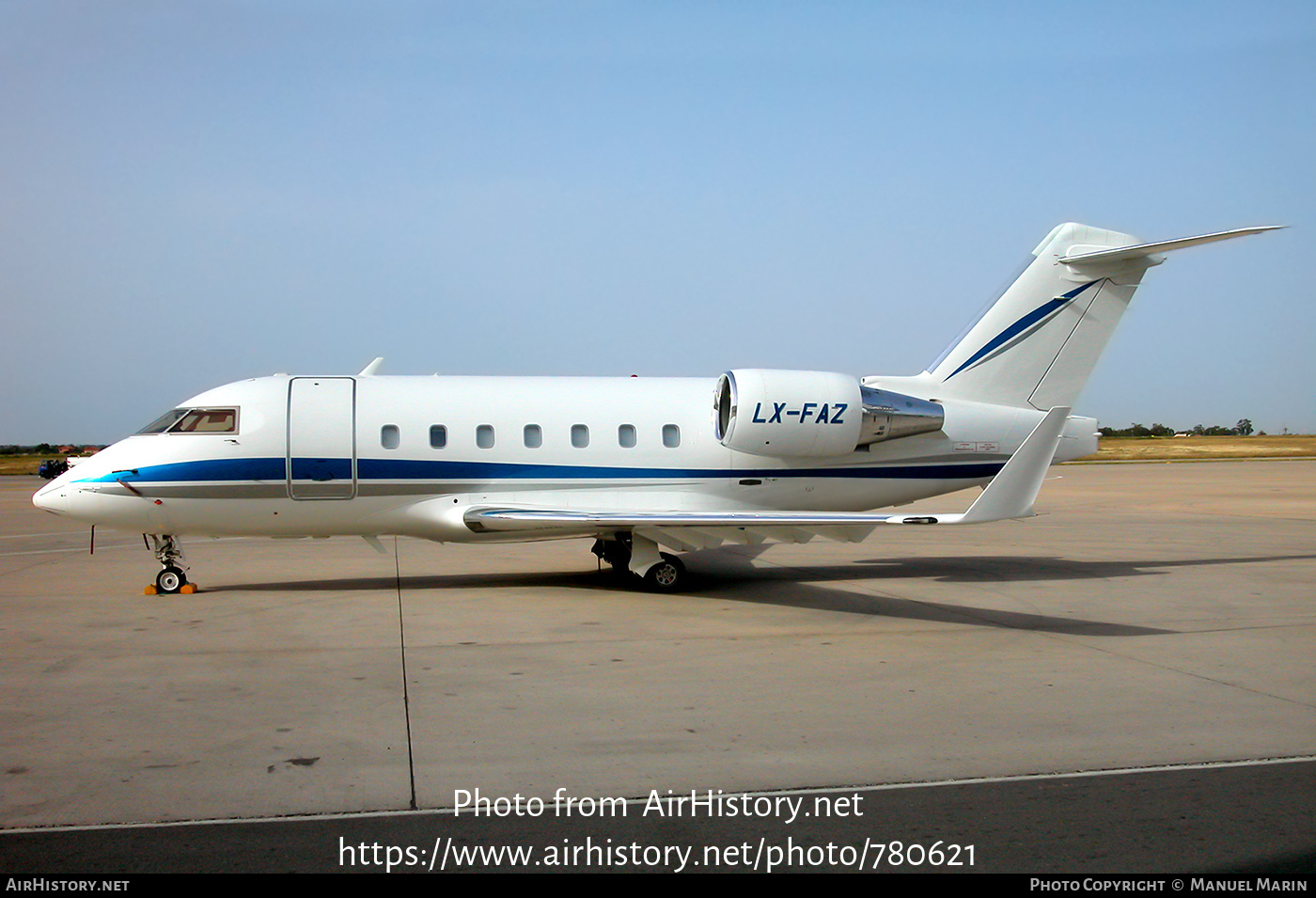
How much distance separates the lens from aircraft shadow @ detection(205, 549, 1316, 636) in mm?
12367

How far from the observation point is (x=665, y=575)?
14.6m

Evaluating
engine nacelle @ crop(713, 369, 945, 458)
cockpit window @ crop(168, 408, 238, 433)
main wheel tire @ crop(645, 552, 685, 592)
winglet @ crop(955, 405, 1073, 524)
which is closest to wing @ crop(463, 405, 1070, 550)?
winglet @ crop(955, 405, 1073, 524)

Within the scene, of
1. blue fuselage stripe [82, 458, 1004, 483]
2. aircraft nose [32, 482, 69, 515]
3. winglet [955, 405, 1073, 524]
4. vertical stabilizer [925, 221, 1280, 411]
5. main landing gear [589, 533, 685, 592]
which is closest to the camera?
winglet [955, 405, 1073, 524]

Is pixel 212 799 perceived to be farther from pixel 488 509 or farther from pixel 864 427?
pixel 864 427

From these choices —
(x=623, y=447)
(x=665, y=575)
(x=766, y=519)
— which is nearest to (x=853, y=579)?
(x=665, y=575)

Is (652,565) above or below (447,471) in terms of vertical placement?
below

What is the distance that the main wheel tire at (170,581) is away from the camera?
46.2 feet

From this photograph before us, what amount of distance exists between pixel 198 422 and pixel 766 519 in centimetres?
776

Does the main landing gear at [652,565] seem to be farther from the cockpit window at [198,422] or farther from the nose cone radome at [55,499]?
the nose cone radome at [55,499]

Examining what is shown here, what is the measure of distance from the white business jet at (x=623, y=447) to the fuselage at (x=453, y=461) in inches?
1.1

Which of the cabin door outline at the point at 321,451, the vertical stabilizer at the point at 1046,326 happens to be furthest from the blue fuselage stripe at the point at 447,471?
the vertical stabilizer at the point at 1046,326

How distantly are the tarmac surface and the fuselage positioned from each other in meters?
1.19

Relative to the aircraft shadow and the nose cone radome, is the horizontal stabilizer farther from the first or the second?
the nose cone radome

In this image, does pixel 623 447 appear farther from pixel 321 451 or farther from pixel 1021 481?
pixel 1021 481
